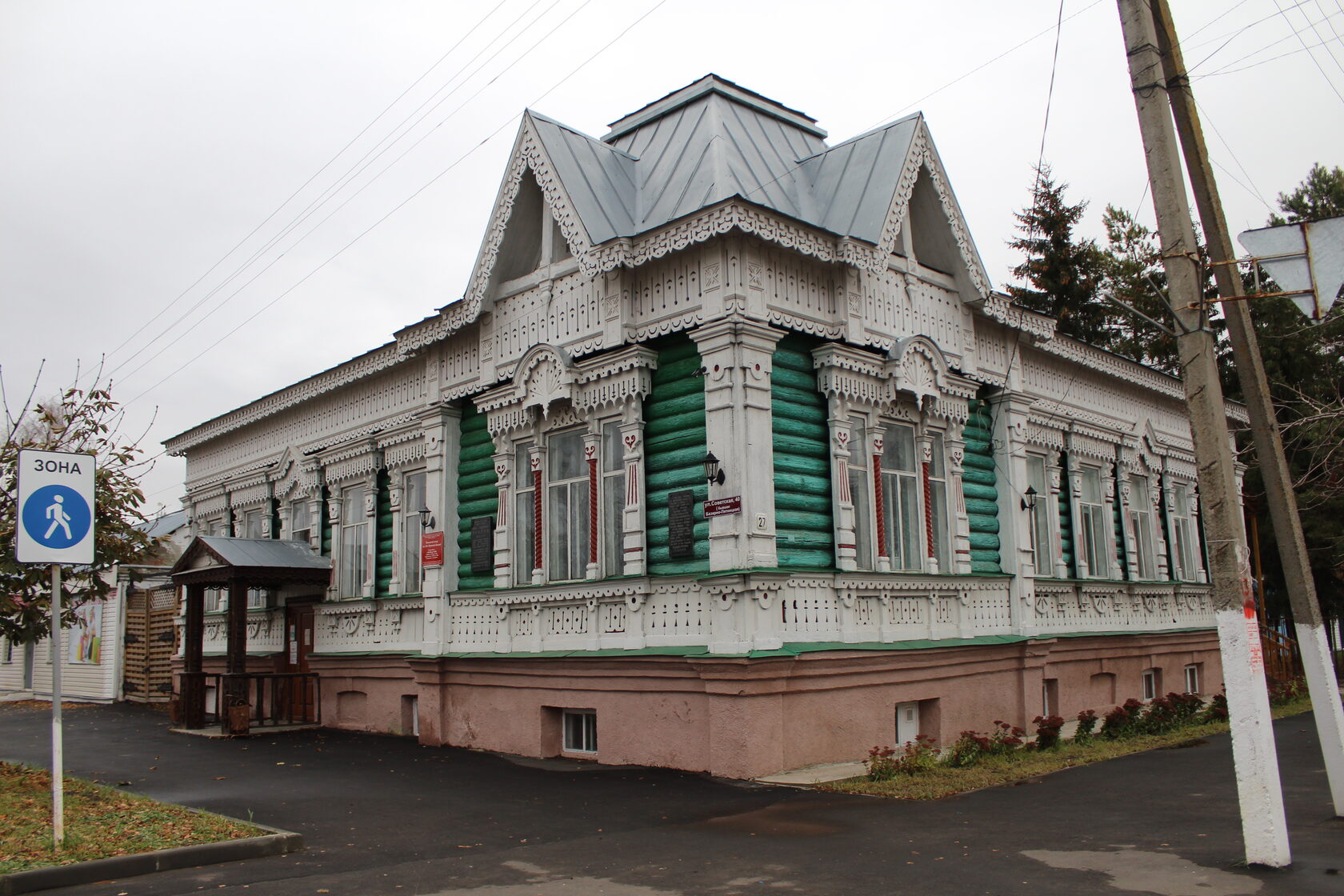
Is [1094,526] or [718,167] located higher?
[718,167]

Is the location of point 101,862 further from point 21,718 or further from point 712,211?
point 21,718

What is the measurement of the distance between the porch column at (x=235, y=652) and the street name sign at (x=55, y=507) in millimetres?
9716

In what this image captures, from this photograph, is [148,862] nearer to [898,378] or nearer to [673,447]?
[673,447]

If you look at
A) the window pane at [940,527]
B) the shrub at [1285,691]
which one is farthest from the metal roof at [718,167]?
the shrub at [1285,691]

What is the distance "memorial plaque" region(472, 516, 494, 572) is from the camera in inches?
602

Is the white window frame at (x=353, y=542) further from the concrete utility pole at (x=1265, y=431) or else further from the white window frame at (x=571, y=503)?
the concrete utility pole at (x=1265, y=431)

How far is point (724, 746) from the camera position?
37.4 ft

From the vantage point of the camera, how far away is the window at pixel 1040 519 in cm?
1741

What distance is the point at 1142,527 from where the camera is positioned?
2080 centimetres

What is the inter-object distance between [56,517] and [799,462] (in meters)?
7.59

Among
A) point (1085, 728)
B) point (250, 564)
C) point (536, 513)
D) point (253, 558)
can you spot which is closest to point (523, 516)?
point (536, 513)

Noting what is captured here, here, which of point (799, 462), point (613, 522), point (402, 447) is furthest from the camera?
point (402, 447)

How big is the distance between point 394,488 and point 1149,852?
43.0ft

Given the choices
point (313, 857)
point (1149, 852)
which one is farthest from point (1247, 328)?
point (313, 857)
